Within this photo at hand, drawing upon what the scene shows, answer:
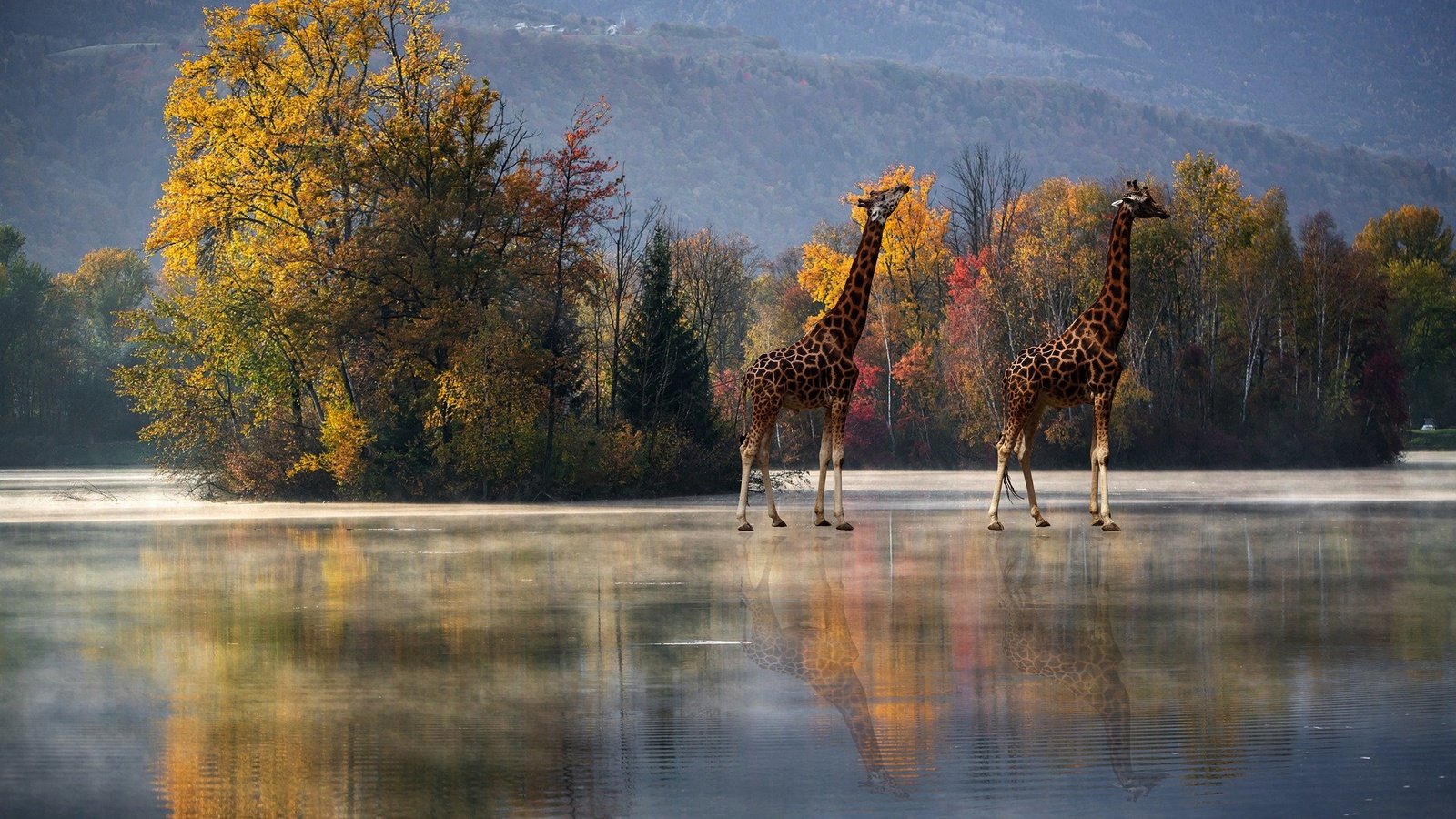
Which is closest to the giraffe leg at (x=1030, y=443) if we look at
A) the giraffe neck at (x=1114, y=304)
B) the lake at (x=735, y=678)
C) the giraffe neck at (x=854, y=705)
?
the giraffe neck at (x=1114, y=304)

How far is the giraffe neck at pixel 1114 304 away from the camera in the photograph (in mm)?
25125

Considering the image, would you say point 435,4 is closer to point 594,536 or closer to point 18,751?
point 594,536

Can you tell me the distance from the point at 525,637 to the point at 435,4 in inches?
1300

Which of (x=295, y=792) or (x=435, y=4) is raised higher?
(x=435, y=4)

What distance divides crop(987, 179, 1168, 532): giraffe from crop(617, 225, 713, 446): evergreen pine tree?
14.8 m

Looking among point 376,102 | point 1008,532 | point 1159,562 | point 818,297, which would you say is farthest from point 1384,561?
point 818,297

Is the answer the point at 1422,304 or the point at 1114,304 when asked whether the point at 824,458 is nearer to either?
the point at 1114,304

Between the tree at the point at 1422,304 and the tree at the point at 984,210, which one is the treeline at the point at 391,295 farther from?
the tree at the point at 1422,304

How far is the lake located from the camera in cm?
766

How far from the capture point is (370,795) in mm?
7586

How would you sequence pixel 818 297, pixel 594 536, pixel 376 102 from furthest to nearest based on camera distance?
pixel 818 297 → pixel 376 102 → pixel 594 536

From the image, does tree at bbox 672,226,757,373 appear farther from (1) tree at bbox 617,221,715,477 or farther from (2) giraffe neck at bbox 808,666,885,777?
(2) giraffe neck at bbox 808,666,885,777

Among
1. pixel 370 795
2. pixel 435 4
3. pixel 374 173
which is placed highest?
pixel 435 4

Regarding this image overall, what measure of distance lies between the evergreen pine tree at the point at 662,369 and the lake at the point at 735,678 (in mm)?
16946
